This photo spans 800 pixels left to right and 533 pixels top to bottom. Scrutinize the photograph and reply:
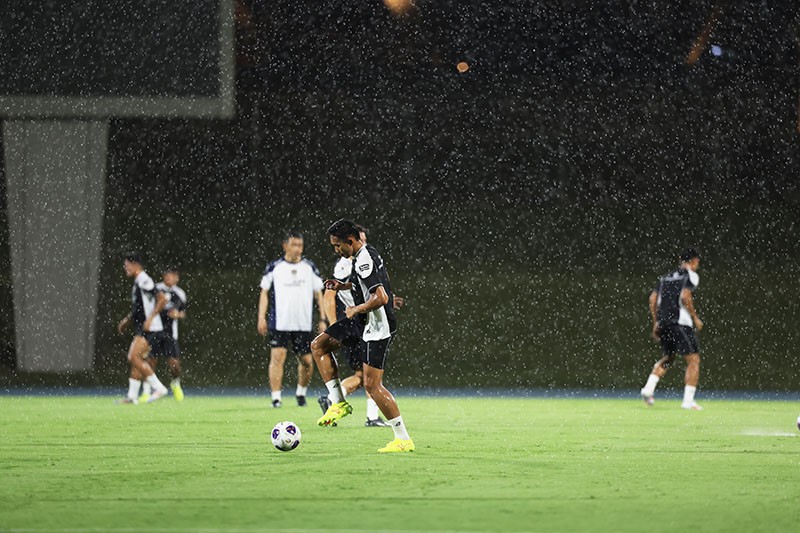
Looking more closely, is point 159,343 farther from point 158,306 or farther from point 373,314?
point 373,314

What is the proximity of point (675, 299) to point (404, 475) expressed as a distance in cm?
1049

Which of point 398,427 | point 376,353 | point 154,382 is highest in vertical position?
point 376,353

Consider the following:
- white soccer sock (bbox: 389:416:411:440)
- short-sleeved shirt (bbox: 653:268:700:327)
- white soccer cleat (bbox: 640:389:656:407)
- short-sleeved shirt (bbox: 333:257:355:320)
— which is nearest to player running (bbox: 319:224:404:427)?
short-sleeved shirt (bbox: 333:257:355:320)

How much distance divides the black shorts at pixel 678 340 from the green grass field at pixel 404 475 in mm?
2872

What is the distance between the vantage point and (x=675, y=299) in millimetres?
18625

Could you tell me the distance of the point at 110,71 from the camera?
779 inches

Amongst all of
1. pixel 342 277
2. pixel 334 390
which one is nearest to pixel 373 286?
pixel 342 277

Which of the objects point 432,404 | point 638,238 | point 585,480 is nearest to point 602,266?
point 638,238


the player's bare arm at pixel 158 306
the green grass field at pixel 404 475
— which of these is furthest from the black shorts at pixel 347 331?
the player's bare arm at pixel 158 306

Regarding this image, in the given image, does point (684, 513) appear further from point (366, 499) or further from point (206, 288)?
point (206, 288)

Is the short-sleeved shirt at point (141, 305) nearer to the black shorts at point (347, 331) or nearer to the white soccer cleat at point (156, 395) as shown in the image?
the white soccer cleat at point (156, 395)

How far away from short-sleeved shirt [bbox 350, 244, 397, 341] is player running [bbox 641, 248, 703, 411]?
339 inches

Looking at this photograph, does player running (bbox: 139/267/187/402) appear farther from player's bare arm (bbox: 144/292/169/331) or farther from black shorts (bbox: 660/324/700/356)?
black shorts (bbox: 660/324/700/356)

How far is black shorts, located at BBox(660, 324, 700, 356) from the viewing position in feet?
60.6
